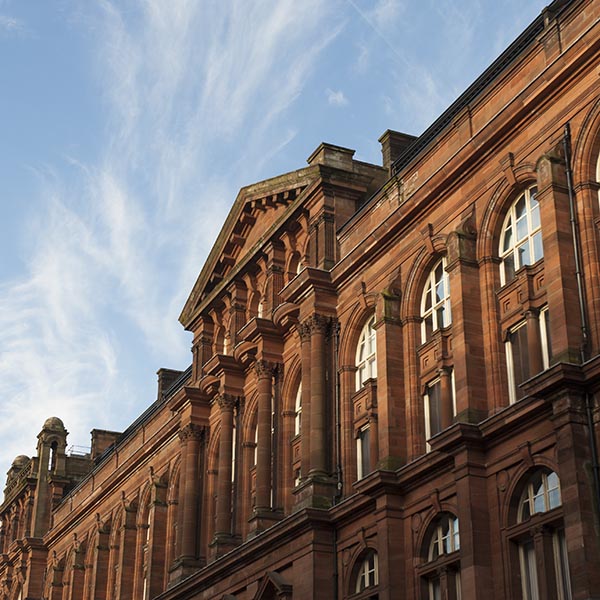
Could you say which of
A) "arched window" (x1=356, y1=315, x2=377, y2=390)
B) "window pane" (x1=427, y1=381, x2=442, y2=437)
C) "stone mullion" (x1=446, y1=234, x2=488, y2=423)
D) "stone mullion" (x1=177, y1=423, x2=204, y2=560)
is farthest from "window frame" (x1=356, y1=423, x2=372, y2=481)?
"stone mullion" (x1=177, y1=423, x2=204, y2=560)

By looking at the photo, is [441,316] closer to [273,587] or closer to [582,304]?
[582,304]

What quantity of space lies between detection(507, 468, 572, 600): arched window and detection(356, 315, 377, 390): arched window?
10466mm

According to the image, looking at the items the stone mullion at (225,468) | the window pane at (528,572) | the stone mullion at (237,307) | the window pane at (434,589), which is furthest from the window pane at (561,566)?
the stone mullion at (237,307)

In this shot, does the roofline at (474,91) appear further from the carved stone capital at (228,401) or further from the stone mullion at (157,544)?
the stone mullion at (157,544)

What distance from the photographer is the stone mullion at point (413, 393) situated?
36875 mm

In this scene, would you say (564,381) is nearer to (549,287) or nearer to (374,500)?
(549,287)

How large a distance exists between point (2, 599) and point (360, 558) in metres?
53.0

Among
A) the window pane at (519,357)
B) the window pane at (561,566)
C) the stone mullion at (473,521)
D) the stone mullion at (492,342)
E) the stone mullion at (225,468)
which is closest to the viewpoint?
the window pane at (561,566)

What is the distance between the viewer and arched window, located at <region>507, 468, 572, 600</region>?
29.3 meters

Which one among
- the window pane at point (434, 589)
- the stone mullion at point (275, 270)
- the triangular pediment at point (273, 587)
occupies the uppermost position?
the stone mullion at point (275, 270)

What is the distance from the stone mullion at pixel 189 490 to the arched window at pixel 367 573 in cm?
1369

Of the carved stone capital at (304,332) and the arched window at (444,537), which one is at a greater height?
the carved stone capital at (304,332)

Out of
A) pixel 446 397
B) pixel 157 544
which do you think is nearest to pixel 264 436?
pixel 446 397

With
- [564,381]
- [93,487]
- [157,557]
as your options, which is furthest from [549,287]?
[93,487]
